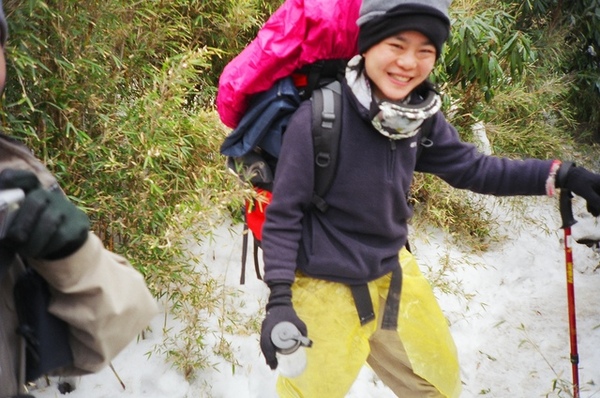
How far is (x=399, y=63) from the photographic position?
A: 210 centimetres

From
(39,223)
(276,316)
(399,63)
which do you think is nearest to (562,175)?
(399,63)

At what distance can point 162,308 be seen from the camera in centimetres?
349

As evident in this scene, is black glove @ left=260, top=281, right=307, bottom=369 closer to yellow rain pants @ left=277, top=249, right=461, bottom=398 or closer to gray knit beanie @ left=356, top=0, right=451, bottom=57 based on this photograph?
yellow rain pants @ left=277, top=249, right=461, bottom=398

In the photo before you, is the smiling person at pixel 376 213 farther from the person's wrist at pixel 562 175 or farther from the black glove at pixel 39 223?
the black glove at pixel 39 223

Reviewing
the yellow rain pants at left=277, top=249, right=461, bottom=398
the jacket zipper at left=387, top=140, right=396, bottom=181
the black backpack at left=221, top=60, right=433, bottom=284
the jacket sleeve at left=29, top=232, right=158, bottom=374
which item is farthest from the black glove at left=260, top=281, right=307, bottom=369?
the jacket sleeve at left=29, top=232, right=158, bottom=374

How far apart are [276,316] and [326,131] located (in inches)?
25.5

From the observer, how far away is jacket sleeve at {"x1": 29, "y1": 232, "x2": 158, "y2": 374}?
1242mm

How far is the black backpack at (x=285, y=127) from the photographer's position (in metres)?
2.14

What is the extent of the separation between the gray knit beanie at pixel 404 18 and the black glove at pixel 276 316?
35.2 inches

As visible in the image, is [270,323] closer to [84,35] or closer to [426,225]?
[84,35]

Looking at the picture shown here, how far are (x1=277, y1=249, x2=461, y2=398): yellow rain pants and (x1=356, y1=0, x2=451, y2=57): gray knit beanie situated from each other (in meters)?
0.91

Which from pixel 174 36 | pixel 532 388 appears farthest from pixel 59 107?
pixel 532 388

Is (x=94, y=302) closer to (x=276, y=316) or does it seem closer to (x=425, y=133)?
(x=276, y=316)

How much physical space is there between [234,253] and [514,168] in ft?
6.96
